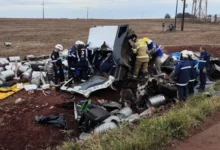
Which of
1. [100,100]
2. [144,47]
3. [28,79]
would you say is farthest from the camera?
[28,79]

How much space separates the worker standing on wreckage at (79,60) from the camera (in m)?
9.99

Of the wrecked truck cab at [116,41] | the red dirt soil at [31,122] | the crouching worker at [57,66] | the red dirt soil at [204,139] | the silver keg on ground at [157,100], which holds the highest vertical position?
the wrecked truck cab at [116,41]

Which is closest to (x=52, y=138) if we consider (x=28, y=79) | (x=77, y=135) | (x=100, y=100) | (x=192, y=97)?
(x=77, y=135)

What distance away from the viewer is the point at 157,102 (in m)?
8.43

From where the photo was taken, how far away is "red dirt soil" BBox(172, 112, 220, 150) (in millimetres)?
4895

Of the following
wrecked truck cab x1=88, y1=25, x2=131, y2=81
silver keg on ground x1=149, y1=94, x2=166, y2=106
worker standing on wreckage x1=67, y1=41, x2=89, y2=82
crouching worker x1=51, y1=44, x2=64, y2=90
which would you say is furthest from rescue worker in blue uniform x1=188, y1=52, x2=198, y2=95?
crouching worker x1=51, y1=44, x2=64, y2=90

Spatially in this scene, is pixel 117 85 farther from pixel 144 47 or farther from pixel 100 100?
pixel 144 47

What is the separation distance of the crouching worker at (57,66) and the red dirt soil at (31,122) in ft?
2.74

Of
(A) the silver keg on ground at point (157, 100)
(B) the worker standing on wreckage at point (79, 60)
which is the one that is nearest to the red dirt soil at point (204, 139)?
(A) the silver keg on ground at point (157, 100)

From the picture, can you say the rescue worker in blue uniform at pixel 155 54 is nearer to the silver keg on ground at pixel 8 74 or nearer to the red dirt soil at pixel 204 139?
the red dirt soil at pixel 204 139

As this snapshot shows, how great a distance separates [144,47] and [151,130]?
191 inches

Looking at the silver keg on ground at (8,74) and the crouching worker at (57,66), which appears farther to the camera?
the silver keg on ground at (8,74)

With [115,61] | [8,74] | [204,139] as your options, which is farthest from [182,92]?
[8,74]

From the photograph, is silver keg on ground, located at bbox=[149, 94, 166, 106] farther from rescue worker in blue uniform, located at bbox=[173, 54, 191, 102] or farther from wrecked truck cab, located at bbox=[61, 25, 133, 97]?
wrecked truck cab, located at bbox=[61, 25, 133, 97]
